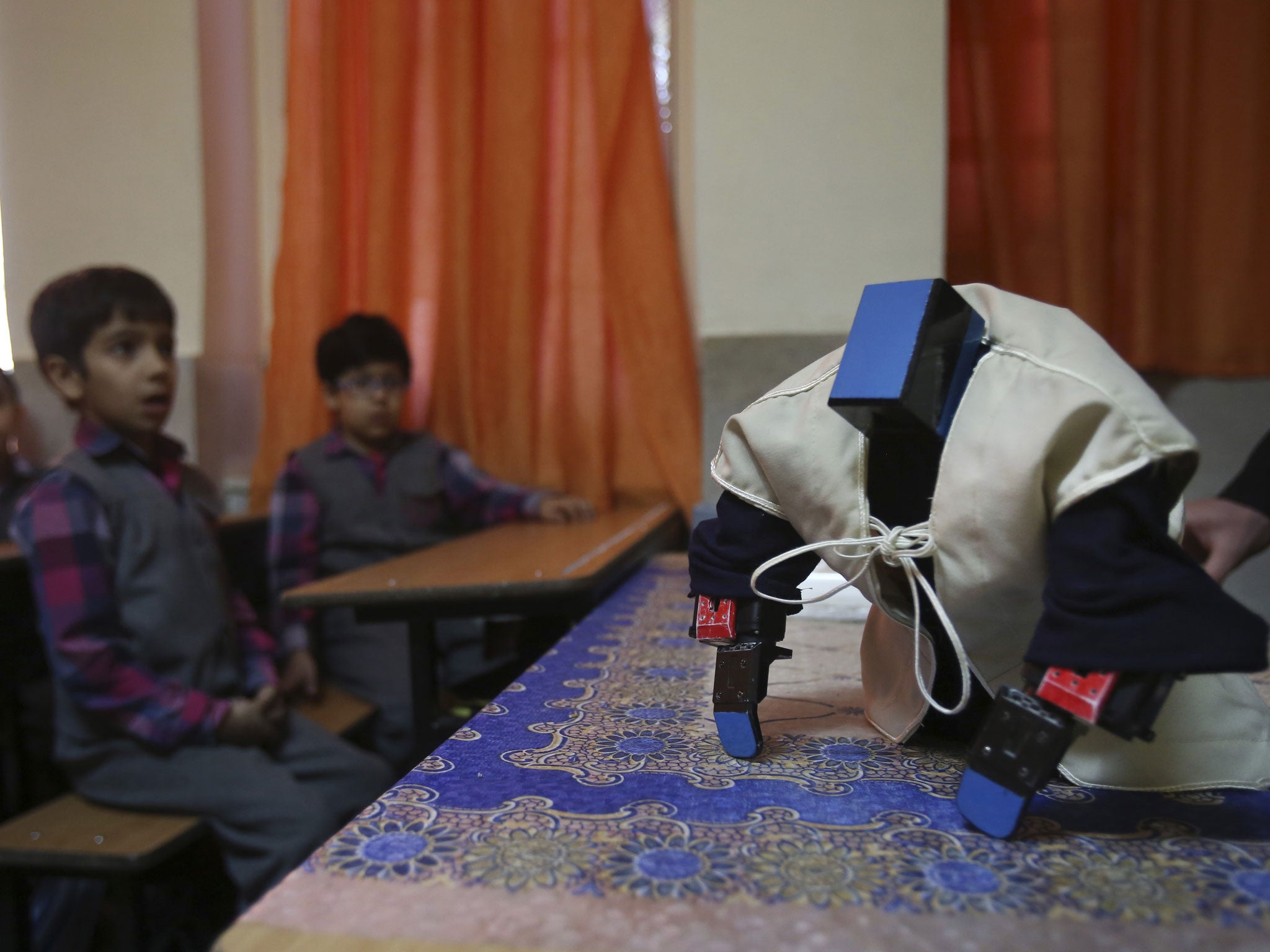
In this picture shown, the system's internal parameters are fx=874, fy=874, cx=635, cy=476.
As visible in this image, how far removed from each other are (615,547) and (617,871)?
930mm

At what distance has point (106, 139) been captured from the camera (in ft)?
7.09

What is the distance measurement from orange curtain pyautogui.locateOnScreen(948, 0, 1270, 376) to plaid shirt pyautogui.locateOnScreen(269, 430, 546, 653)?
3.62ft

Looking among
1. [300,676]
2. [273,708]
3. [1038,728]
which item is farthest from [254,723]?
[1038,728]

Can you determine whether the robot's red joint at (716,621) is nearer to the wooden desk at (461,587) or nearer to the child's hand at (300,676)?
the wooden desk at (461,587)

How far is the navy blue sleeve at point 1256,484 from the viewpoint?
1.11 meters

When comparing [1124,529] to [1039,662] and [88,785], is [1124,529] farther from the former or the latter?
[88,785]

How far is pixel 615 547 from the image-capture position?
1.34 metres

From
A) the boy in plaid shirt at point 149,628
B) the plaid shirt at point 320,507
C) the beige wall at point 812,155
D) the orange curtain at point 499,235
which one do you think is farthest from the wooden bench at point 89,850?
the beige wall at point 812,155

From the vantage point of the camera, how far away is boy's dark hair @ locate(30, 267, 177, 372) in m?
1.29

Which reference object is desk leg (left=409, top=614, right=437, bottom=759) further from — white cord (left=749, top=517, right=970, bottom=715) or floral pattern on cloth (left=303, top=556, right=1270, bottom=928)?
white cord (left=749, top=517, right=970, bottom=715)

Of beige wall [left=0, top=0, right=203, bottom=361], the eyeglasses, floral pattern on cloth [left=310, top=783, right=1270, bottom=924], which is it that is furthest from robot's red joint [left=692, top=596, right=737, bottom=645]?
beige wall [left=0, top=0, right=203, bottom=361]

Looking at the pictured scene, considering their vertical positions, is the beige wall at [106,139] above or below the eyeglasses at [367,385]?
above

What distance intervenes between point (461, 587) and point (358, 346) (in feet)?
2.99

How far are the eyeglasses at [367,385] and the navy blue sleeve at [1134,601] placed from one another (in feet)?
5.22
